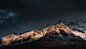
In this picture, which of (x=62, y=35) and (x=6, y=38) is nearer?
(x=62, y=35)

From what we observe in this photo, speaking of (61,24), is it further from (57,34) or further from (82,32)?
(82,32)

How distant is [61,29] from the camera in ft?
144

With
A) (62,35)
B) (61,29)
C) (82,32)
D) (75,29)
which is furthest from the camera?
(75,29)

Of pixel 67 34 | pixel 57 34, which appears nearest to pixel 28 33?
pixel 57 34

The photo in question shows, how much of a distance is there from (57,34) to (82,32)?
73.7ft

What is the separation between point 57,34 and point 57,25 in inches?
314

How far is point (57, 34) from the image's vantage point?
40906mm

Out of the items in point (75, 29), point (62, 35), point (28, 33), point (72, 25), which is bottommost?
point (62, 35)

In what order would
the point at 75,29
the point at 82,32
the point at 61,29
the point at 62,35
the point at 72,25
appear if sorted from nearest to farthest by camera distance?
the point at 62,35 < the point at 61,29 < the point at 82,32 < the point at 75,29 < the point at 72,25

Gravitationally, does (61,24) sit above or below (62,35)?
above

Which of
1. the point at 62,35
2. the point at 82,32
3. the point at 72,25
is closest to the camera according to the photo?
the point at 62,35

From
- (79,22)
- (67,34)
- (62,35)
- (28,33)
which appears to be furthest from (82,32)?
(28,33)

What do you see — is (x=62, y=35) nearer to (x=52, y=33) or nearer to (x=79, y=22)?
(x=52, y=33)

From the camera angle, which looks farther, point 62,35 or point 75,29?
point 75,29
